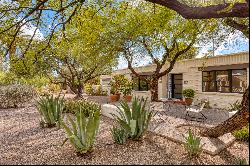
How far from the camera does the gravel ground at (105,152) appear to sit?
18.6 feet

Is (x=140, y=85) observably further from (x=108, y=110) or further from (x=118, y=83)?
(x=108, y=110)

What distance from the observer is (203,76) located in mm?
Answer: 18859

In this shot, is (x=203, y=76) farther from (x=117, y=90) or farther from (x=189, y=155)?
(x=189, y=155)

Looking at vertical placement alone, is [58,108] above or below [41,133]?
above

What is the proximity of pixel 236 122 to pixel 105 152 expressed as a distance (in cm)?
333

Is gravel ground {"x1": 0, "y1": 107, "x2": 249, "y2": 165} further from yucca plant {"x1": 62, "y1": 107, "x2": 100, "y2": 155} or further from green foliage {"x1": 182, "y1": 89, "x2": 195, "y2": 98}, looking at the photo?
green foliage {"x1": 182, "y1": 89, "x2": 195, "y2": 98}

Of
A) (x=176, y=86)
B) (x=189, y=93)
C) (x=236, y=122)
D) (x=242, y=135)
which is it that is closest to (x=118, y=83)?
(x=176, y=86)

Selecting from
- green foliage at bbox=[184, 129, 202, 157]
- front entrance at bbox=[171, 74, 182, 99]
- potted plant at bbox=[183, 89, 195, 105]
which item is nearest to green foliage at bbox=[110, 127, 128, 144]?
green foliage at bbox=[184, 129, 202, 157]

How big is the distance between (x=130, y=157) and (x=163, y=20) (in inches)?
462

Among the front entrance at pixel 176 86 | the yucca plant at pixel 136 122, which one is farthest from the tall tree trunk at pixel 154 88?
the yucca plant at pixel 136 122

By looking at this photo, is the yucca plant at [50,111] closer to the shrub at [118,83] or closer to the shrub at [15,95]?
the shrub at [15,95]

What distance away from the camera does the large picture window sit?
53.6ft

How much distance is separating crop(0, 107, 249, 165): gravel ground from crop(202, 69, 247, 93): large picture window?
10.1 metres

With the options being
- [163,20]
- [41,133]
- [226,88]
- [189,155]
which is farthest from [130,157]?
[226,88]
